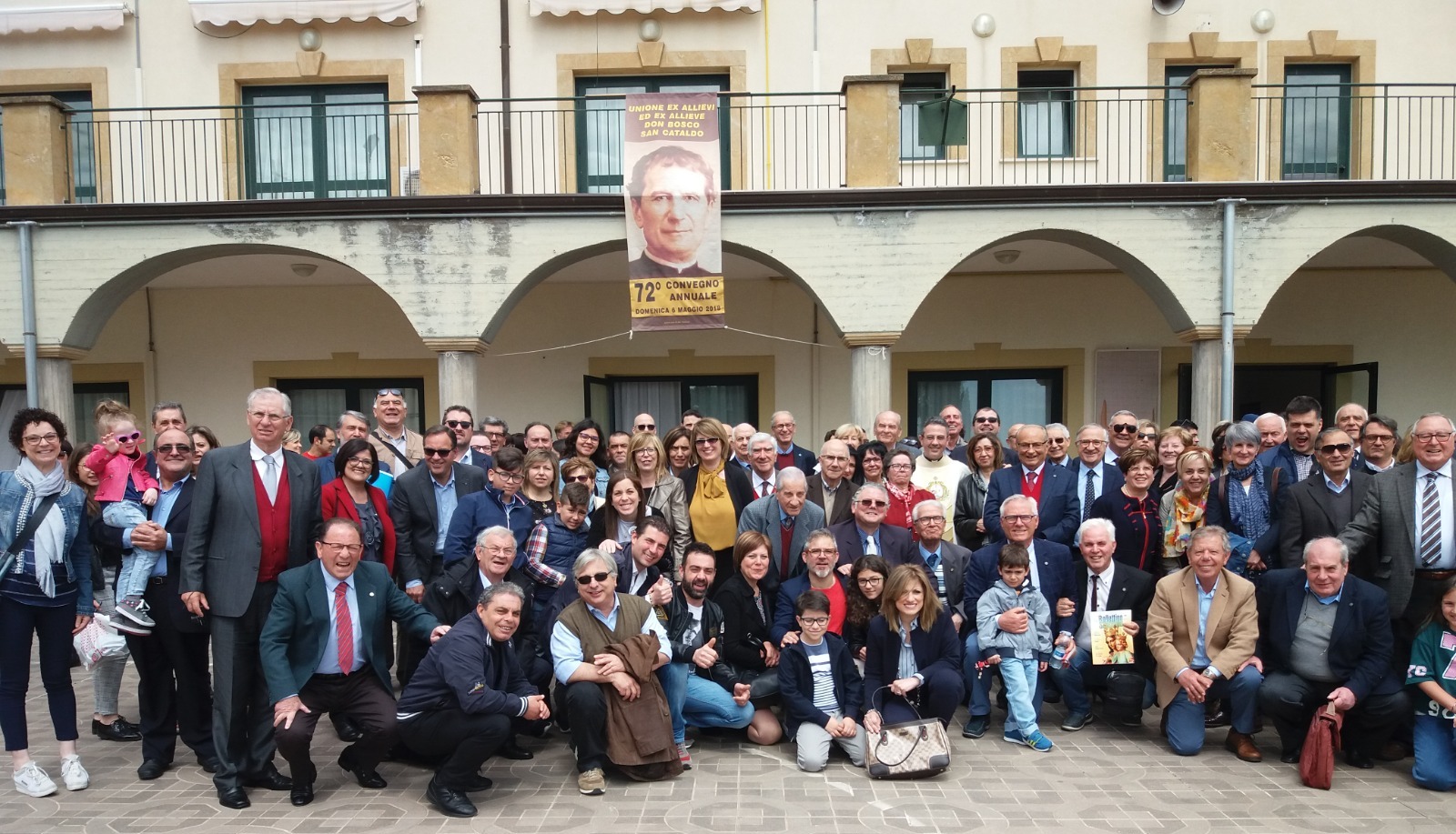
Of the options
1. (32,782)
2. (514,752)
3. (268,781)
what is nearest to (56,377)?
(32,782)

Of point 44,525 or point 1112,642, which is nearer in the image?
point 44,525

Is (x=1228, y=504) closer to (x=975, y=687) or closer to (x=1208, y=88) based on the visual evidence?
(x=975, y=687)

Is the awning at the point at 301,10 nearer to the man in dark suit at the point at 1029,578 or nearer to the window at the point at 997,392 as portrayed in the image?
the window at the point at 997,392

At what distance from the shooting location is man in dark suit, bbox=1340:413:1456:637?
15.5ft

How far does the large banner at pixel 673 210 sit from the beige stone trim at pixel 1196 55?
5570 mm

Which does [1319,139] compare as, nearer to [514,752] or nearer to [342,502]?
[514,752]

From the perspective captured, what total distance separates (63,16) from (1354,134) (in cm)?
1573

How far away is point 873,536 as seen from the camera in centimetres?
540

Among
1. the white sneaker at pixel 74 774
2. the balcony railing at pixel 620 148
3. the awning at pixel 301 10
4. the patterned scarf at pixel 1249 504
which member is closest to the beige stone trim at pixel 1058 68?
the balcony railing at pixel 620 148

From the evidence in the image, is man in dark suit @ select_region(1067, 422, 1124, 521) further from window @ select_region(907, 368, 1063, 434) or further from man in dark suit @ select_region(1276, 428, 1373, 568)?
window @ select_region(907, 368, 1063, 434)

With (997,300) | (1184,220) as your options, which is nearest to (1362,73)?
(1184,220)

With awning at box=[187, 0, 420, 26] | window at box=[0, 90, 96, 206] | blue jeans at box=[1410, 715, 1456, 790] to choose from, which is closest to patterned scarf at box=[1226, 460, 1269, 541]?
A: blue jeans at box=[1410, 715, 1456, 790]

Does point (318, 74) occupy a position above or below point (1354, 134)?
above

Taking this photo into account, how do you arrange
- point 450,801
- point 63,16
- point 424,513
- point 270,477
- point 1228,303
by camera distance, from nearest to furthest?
1. point 450,801
2. point 270,477
3. point 424,513
4. point 1228,303
5. point 63,16
